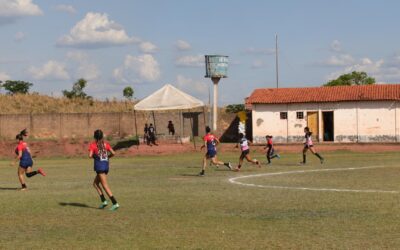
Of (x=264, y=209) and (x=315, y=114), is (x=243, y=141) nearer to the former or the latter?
(x=264, y=209)

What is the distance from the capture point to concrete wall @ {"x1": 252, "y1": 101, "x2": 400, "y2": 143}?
53.8 metres

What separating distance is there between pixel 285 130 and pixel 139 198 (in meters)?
38.5

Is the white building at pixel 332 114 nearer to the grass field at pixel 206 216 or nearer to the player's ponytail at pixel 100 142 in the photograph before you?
the grass field at pixel 206 216

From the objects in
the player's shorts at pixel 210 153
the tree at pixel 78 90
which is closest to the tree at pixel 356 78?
the tree at pixel 78 90

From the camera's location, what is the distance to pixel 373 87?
57.4 meters

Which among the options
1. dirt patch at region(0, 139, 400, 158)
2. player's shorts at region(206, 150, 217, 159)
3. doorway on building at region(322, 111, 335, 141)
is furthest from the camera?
doorway on building at region(322, 111, 335, 141)

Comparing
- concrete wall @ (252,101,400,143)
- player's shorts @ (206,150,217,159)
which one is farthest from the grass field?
concrete wall @ (252,101,400,143)

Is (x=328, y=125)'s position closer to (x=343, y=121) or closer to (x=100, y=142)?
(x=343, y=121)

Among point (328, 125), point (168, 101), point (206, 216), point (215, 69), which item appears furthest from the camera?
point (215, 69)

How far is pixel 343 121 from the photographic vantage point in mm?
54844

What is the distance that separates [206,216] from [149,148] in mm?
35824

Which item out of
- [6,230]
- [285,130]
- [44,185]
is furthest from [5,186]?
[285,130]

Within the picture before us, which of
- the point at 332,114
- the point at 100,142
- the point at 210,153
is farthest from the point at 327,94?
the point at 100,142

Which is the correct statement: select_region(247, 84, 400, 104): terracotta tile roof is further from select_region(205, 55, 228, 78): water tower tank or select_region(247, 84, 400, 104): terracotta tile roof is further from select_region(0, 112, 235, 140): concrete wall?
select_region(0, 112, 235, 140): concrete wall
